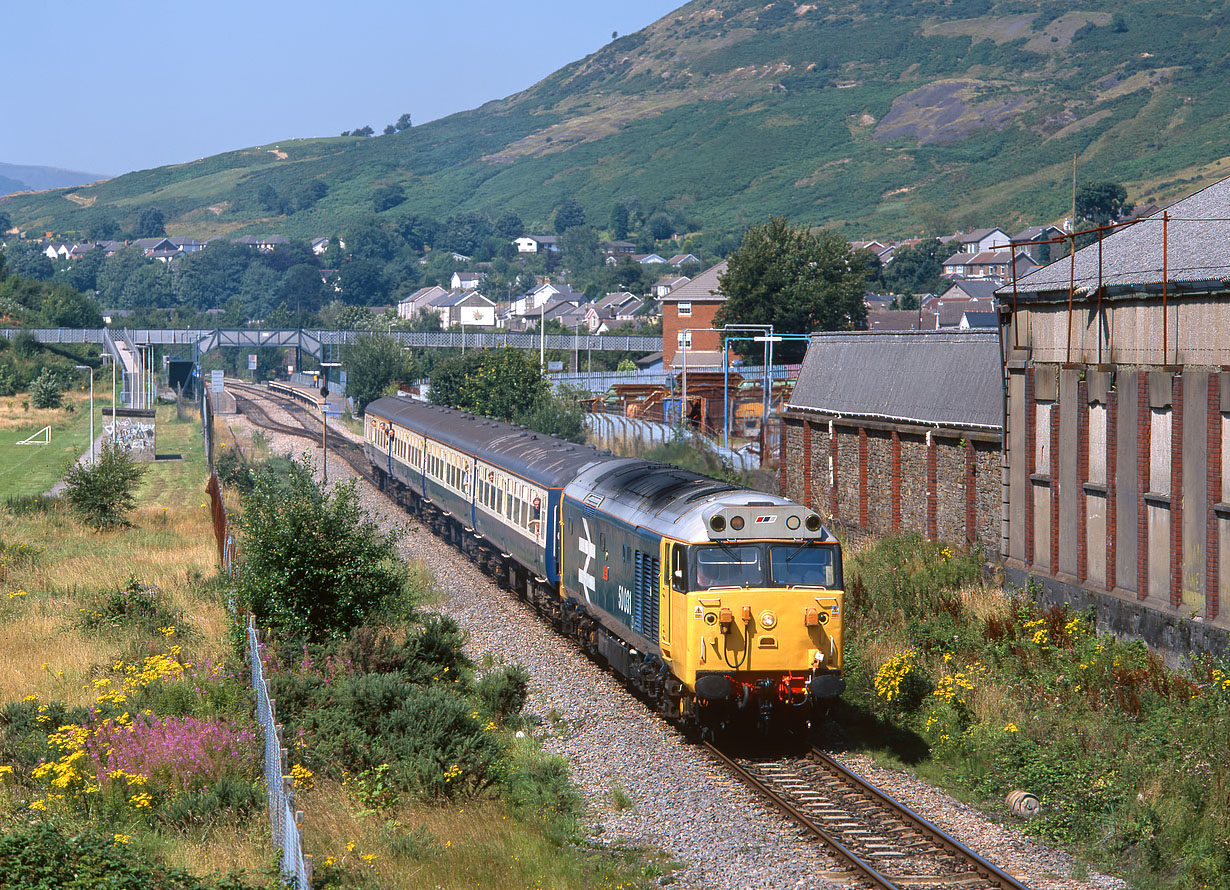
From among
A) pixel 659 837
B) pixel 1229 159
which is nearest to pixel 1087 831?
pixel 659 837

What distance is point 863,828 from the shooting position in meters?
13.2

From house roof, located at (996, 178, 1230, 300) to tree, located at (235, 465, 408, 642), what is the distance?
12.3m

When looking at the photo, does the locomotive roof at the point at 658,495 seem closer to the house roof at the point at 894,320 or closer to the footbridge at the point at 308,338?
the house roof at the point at 894,320

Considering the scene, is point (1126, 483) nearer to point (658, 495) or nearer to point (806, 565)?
point (806, 565)

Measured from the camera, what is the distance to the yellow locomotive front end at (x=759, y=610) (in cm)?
1515

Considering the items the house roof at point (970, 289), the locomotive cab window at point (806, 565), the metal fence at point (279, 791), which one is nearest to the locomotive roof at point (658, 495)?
the locomotive cab window at point (806, 565)

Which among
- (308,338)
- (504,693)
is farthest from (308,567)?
(308,338)

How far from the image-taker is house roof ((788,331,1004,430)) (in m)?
24.6

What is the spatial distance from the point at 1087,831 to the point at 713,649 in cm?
451

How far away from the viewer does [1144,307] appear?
19578mm

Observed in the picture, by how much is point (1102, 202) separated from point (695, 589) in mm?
130727

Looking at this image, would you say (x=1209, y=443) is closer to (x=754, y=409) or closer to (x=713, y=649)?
(x=713, y=649)

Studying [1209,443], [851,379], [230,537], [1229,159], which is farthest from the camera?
[1229,159]

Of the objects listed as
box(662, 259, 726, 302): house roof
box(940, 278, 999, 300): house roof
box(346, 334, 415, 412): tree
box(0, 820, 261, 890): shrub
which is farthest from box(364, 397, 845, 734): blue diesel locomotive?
box(940, 278, 999, 300): house roof
